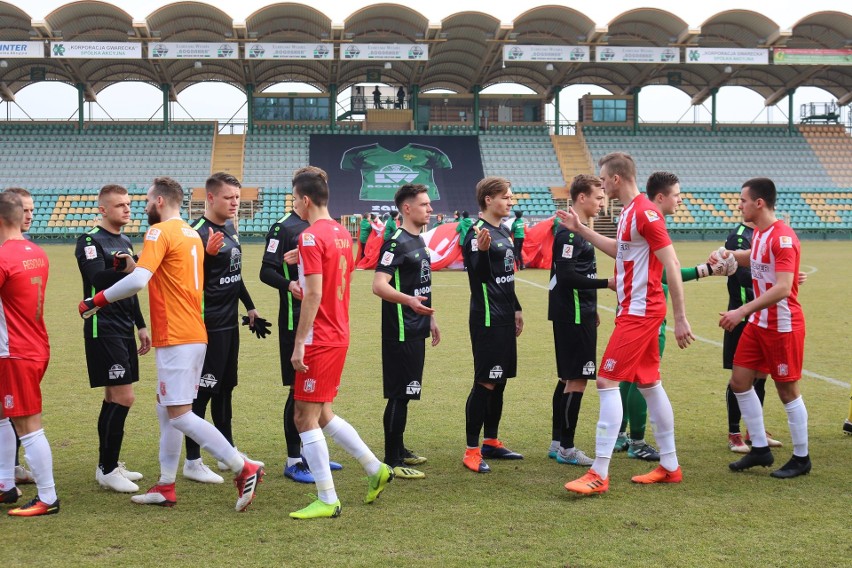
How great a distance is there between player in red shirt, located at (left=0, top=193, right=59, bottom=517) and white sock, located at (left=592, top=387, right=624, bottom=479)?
10.9ft

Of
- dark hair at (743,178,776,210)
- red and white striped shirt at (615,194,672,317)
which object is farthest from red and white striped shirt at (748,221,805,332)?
red and white striped shirt at (615,194,672,317)

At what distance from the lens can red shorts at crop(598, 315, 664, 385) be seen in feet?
17.1

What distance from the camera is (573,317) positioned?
5.97 m

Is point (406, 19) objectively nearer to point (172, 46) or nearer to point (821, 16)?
point (172, 46)

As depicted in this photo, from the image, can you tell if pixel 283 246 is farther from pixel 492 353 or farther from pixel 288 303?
pixel 492 353

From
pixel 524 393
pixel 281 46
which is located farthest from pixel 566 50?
pixel 524 393

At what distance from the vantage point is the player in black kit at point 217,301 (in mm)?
5473

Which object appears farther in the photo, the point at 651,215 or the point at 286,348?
the point at 286,348

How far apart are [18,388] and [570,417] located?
3.64 metres

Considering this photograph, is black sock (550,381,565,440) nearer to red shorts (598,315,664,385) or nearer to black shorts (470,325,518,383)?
black shorts (470,325,518,383)

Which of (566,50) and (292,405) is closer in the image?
(292,405)

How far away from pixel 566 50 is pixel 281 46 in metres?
13.8

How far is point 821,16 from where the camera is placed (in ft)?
132

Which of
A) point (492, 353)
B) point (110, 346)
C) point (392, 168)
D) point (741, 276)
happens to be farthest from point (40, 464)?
point (392, 168)
